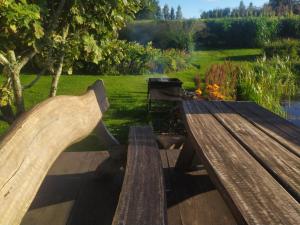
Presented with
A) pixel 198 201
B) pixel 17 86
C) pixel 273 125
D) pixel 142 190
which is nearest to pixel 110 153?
pixel 198 201

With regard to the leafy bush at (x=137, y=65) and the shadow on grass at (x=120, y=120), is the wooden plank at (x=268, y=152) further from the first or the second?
the leafy bush at (x=137, y=65)

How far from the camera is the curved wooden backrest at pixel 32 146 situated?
1.48m

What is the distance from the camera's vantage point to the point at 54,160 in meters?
2.18

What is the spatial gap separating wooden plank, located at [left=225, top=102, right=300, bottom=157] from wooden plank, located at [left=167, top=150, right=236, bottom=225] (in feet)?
2.44

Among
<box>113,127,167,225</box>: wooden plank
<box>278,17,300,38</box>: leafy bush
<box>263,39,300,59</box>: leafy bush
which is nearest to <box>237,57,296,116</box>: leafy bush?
<box>113,127,167,225</box>: wooden plank

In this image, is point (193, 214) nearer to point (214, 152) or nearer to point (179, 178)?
point (179, 178)

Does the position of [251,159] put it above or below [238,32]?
above

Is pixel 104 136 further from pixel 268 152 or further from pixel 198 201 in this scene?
pixel 268 152

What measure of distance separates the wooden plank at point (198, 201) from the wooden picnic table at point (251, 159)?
728 mm

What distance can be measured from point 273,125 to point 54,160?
4.83ft

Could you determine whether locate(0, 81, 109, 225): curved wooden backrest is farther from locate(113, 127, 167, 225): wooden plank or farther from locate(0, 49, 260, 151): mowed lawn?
locate(0, 49, 260, 151): mowed lawn

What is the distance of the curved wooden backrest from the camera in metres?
1.48

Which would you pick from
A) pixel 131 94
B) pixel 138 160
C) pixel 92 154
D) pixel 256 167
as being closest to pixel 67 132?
pixel 138 160

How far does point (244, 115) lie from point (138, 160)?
975 millimetres
